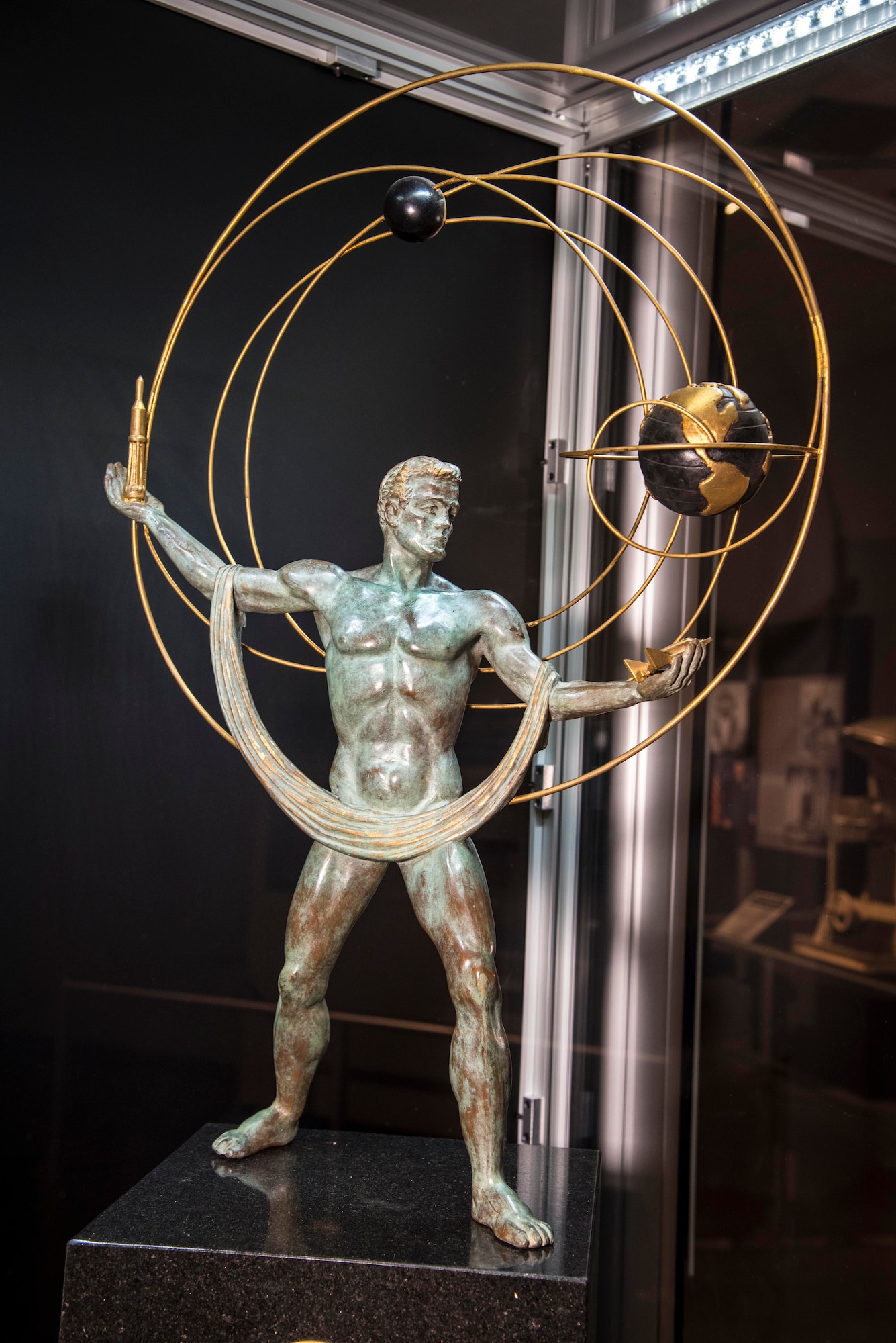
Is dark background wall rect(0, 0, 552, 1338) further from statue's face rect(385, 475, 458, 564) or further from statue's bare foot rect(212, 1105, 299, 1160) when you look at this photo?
statue's face rect(385, 475, 458, 564)

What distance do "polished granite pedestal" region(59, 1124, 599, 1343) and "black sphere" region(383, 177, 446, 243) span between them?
248cm

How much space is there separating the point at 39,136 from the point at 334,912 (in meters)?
2.61

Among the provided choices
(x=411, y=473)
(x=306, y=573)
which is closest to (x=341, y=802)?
(x=306, y=573)

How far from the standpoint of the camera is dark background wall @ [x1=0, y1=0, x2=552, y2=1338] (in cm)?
398

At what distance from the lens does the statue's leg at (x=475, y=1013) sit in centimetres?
320

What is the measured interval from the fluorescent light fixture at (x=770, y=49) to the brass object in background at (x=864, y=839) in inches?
83.8

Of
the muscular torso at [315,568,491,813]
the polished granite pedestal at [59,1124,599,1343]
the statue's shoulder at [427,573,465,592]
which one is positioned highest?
the statue's shoulder at [427,573,465,592]

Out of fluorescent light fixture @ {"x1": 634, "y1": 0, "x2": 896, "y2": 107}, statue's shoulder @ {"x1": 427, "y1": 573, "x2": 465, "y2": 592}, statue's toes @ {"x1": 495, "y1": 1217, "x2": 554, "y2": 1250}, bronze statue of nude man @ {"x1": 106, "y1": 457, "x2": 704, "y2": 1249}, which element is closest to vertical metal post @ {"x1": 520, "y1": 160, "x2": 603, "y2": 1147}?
fluorescent light fixture @ {"x1": 634, "y1": 0, "x2": 896, "y2": 107}

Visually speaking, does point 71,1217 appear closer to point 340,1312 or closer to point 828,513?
point 340,1312

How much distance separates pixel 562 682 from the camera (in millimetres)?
3254

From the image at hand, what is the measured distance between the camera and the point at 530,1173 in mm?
3605

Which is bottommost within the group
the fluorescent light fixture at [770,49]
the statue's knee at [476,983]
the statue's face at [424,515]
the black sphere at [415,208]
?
the statue's knee at [476,983]

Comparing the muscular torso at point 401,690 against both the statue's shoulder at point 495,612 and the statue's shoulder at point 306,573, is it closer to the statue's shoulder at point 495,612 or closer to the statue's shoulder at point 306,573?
the statue's shoulder at point 495,612

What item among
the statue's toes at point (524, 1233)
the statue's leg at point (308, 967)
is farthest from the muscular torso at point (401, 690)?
the statue's toes at point (524, 1233)
